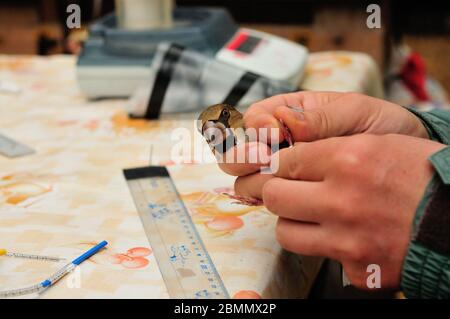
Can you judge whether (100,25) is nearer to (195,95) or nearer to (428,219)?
(195,95)

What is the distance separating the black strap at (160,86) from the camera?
0.97 m

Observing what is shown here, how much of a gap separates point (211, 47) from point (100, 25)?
0.79 feet

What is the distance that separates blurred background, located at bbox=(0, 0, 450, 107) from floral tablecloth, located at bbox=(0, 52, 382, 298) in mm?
946

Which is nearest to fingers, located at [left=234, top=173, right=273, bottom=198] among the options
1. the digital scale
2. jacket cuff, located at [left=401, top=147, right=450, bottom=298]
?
jacket cuff, located at [left=401, top=147, right=450, bottom=298]

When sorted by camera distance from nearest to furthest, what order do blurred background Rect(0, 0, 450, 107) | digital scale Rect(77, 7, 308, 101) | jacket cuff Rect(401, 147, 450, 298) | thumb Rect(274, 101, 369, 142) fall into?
jacket cuff Rect(401, 147, 450, 298)
thumb Rect(274, 101, 369, 142)
digital scale Rect(77, 7, 308, 101)
blurred background Rect(0, 0, 450, 107)

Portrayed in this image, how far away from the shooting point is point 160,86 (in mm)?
975

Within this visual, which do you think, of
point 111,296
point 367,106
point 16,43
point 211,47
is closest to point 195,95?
point 211,47

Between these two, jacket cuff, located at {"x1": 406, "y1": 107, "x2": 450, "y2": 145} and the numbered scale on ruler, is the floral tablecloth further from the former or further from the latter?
jacket cuff, located at {"x1": 406, "y1": 107, "x2": 450, "y2": 145}

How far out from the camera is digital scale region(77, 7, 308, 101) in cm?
107

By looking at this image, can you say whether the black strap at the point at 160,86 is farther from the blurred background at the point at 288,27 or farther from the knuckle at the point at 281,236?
the blurred background at the point at 288,27

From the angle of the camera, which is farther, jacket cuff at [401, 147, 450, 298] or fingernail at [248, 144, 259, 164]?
fingernail at [248, 144, 259, 164]

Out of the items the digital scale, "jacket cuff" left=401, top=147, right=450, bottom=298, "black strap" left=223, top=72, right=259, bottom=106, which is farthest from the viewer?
the digital scale

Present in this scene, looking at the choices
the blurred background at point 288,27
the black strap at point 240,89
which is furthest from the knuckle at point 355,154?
the blurred background at point 288,27

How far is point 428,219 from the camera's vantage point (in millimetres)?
452
